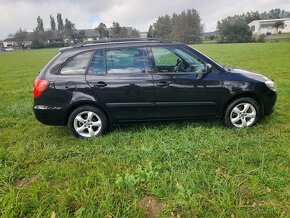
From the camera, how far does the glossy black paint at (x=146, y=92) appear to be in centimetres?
455

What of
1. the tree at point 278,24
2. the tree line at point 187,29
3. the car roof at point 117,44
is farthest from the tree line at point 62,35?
the car roof at point 117,44

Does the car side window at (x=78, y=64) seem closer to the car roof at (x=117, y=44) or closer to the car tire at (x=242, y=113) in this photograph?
the car roof at (x=117, y=44)

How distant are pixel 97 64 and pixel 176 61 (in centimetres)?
142

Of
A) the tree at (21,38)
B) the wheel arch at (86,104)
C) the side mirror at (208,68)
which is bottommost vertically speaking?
the wheel arch at (86,104)

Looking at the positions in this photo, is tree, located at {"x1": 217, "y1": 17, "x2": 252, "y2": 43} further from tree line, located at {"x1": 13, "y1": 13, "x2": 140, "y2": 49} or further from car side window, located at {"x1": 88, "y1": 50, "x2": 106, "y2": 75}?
car side window, located at {"x1": 88, "y1": 50, "x2": 106, "y2": 75}

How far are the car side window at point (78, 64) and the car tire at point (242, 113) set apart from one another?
8.66 ft

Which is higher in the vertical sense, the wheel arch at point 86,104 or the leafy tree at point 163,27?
the leafy tree at point 163,27

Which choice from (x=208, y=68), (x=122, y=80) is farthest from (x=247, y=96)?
(x=122, y=80)

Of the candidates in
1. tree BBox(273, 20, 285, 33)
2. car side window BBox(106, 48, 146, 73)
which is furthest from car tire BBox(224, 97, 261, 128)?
tree BBox(273, 20, 285, 33)

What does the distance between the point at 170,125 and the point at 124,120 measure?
36.6 inches

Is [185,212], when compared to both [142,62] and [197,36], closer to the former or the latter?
[142,62]

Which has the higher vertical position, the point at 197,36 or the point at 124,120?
the point at 197,36

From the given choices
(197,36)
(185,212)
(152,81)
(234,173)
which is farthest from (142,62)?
(197,36)

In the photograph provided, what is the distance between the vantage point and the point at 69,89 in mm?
4539
